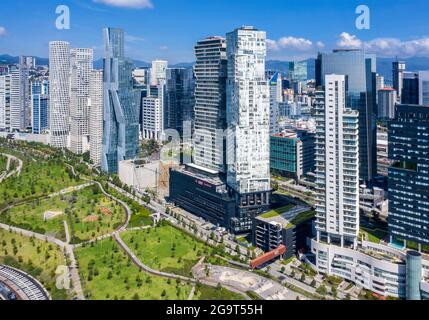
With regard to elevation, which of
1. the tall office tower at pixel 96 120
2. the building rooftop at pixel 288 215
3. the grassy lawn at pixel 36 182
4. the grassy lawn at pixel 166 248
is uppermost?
the tall office tower at pixel 96 120

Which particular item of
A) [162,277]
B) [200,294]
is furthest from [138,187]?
[200,294]

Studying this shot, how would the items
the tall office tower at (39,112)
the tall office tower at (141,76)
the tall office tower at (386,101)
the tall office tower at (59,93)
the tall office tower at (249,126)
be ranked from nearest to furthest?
the tall office tower at (249,126) → the tall office tower at (59,93) → the tall office tower at (386,101) → the tall office tower at (39,112) → the tall office tower at (141,76)

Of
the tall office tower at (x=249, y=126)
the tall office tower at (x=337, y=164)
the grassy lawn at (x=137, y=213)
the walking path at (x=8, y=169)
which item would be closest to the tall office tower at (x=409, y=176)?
the tall office tower at (x=337, y=164)

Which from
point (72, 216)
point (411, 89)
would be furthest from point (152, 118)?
point (411, 89)

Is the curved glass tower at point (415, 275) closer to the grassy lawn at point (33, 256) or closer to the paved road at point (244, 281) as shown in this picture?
the paved road at point (244, 281)
